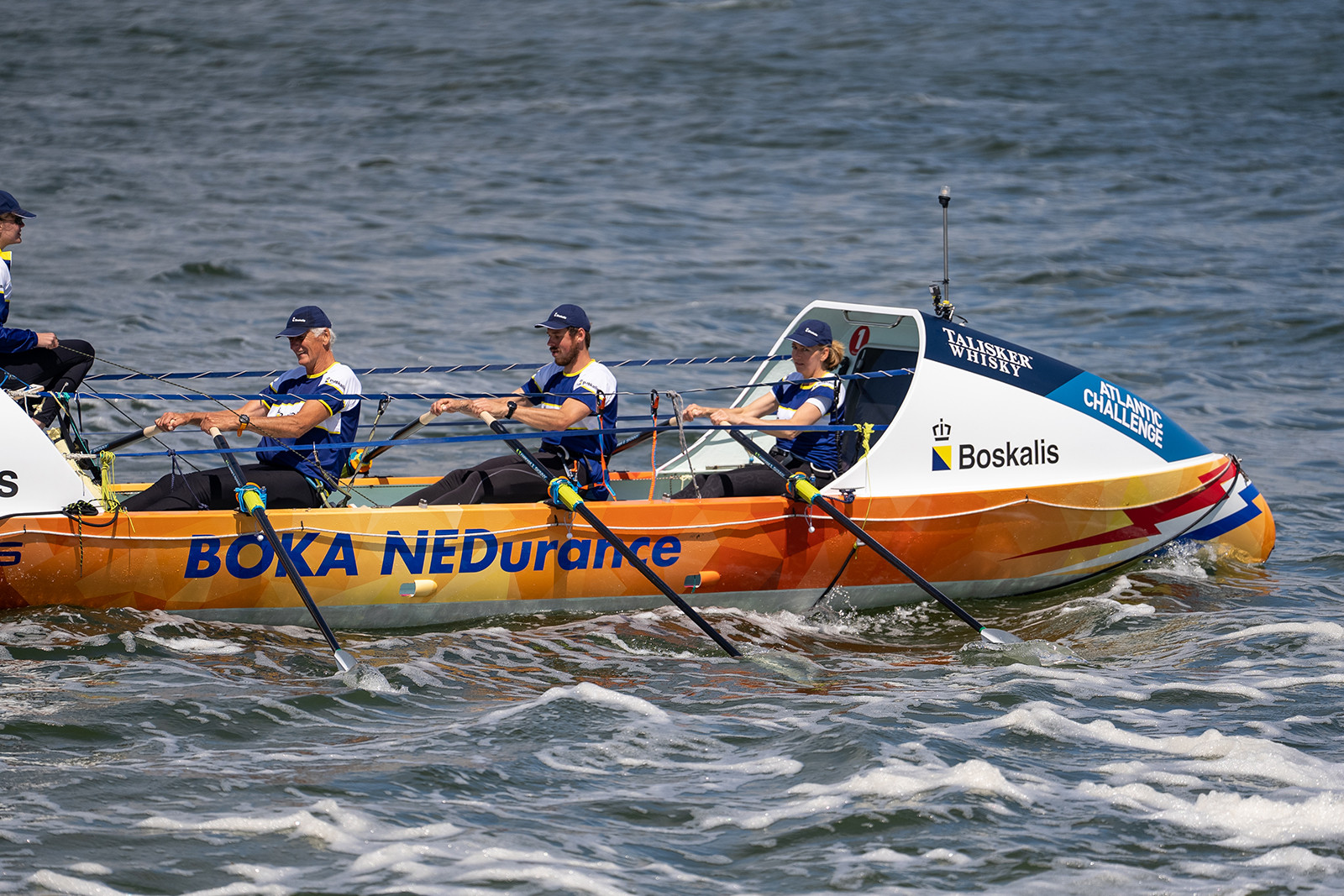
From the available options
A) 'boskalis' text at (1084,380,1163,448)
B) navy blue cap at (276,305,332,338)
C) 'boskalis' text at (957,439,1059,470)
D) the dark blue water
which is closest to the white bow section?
the dark blue water

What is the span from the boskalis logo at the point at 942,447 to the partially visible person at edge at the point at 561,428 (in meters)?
1.89

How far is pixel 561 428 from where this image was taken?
7.45m

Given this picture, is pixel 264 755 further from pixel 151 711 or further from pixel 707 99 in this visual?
pixel 707 99

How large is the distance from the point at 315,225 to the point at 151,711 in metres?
14.4

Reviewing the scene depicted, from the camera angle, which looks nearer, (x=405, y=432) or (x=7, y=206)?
(x=7, y=206)

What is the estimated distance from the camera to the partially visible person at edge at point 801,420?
26.3 ft

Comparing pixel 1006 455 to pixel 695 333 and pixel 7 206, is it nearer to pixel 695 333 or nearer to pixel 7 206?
pixel 7 206

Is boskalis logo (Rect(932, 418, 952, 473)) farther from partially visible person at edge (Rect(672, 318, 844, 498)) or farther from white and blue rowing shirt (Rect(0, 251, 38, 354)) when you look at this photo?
white and blue rowing shirt (Rect(0, 251, 38, 354))

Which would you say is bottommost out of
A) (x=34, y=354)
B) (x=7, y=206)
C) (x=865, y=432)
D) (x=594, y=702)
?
(x=594, y=702)

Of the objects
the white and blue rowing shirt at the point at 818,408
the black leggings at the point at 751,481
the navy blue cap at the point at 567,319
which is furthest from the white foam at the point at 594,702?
the white and blue rowing shirt at the point at 818,408

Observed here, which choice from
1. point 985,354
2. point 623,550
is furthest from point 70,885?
point 985,354

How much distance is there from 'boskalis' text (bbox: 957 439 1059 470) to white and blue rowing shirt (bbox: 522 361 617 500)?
2095mm

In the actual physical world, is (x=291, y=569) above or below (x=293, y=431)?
below

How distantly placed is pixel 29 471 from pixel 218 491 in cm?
94
